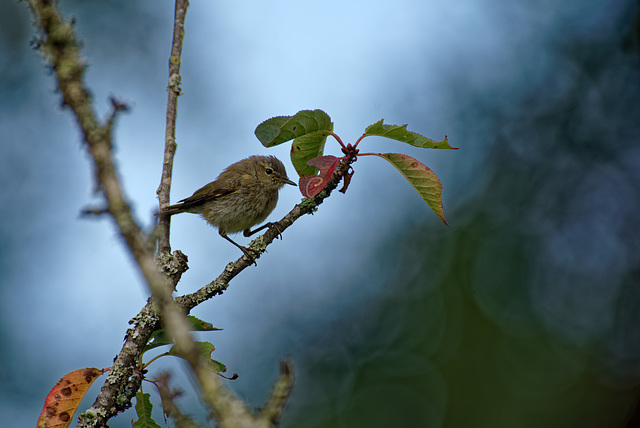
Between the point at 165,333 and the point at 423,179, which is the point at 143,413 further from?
the point at 423,179

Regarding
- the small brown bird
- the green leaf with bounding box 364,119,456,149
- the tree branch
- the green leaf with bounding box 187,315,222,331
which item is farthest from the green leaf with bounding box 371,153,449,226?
the small brown bird

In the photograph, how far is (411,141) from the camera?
289cm

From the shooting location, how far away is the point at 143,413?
242cm

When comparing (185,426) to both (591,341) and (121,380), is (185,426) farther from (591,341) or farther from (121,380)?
(591,341)

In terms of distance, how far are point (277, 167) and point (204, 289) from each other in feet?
13.5

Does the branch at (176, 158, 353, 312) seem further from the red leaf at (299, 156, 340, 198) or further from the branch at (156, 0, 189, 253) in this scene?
the branch at (156, 0, 189, 253)

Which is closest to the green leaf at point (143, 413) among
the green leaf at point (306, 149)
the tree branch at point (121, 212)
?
the green leaf at point (306, 149)

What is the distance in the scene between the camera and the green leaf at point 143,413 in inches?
94.2

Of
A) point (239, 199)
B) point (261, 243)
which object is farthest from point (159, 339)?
point (239, 199)

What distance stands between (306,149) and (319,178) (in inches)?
17.2

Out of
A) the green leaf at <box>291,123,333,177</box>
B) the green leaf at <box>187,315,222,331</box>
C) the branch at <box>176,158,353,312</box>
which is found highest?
the green leaf at <box>291,123,333,177</box>

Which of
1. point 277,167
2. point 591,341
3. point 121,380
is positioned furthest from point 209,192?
point 591,341

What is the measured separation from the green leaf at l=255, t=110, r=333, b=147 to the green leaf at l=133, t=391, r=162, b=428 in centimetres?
140

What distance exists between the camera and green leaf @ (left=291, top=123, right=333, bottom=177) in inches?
119
